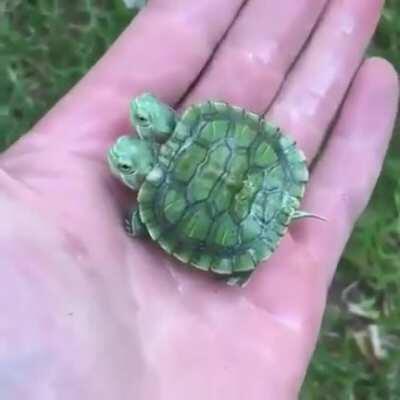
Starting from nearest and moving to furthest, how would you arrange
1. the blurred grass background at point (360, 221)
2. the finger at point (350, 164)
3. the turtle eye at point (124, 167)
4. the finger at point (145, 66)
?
the turtle eye at point (124, 167)
the finger at point (145, 66)
the finger at point (350, 164)
the blurred grass background at point (360, 221)

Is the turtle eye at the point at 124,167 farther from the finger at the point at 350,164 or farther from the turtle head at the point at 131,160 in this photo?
the finger at the point at 350,164

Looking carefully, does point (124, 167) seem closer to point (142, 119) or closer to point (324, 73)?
point (142, 119)

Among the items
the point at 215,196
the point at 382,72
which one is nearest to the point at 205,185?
the point at 215,196

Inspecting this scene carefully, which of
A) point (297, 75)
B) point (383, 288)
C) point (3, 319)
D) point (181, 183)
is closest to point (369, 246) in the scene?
point (383, 288)

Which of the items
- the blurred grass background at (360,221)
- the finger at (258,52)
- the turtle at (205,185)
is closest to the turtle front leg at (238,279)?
the turtle at (205,185)

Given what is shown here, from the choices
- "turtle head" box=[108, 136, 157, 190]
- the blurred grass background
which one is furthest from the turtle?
the blurred grass background

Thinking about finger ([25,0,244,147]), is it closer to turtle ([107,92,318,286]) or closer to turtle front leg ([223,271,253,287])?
turtle ([107,92,318,286])
